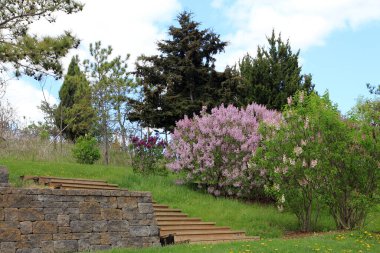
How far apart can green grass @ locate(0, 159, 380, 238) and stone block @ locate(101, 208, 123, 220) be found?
3645 mm

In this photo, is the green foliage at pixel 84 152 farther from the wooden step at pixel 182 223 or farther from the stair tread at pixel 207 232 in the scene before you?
the stair tread at pixel 207 232

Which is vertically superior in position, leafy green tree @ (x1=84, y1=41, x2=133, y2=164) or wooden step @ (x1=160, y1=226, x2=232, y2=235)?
leafy green tree @ (x1=84, y1=41, x2=133, y2=164)

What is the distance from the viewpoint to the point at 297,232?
1245 centimetres

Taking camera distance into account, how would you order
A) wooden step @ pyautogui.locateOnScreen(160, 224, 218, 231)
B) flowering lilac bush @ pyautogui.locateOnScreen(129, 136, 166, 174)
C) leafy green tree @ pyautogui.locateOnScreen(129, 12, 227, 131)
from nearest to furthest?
wooden step @ pyautogui.locateOnScreen(160, 224, 218, 231) < flowering lilac bush @ pyautogui.locateOnScreen(129, 136, 166, 174) < leafy green tree @ pyautogui.locateOnScreen(129, 12, 227, 131)

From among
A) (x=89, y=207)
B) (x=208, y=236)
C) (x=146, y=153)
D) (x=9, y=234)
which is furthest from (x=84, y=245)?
(x=146, y=153)

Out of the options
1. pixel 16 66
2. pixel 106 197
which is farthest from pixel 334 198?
pixel 16 66

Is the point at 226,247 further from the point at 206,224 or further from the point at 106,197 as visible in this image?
the point at 206,224

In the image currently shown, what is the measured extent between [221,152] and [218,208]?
2520 mm

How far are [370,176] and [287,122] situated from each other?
2415 mm

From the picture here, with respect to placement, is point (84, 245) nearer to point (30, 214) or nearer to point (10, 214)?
point (30, 214)

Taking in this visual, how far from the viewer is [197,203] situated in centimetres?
1420

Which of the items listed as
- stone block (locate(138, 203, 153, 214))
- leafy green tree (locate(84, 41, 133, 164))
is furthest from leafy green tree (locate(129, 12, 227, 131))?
stone block (locate(138, 203, 153, 214))

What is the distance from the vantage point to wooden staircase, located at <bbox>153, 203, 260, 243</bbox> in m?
9.99

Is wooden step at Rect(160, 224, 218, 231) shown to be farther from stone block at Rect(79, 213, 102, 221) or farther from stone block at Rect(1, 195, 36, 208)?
stone block at Rect(1, 195, 36, 208)
